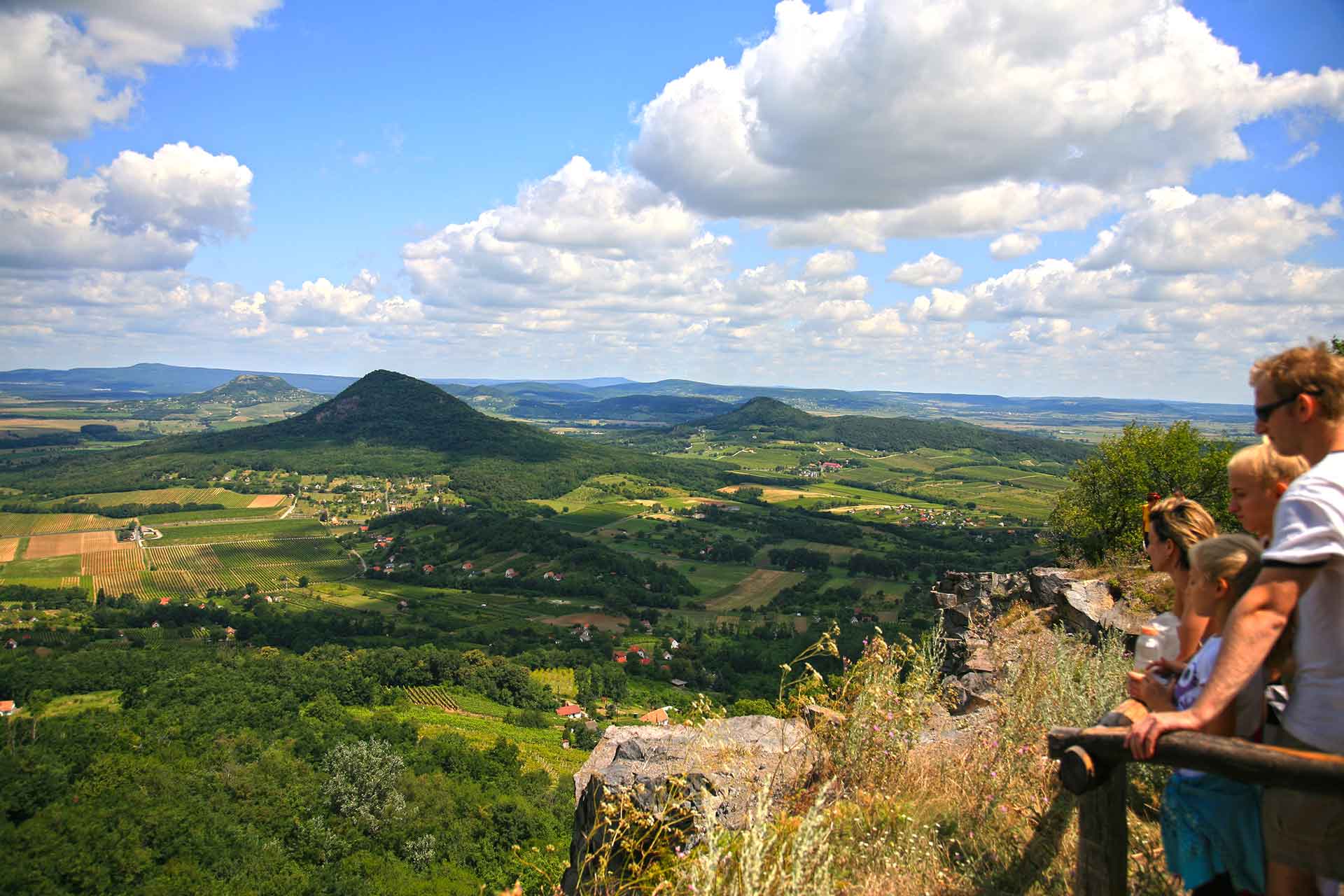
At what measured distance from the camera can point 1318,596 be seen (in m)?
2.22

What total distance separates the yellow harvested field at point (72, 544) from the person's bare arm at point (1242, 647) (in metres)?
114

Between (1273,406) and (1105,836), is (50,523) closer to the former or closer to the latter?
(1105,836)

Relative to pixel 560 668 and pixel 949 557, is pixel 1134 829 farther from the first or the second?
pixel 949 557

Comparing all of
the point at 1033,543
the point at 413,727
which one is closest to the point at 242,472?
the point at 413,727

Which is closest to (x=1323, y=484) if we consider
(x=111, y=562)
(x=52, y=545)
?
(x=111, y=562)

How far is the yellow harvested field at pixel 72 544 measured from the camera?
85.2m

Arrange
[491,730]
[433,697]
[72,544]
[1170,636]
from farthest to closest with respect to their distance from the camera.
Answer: [72,544]
[433,697]
[491,730]
[1170,636]

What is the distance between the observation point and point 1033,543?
82500mm

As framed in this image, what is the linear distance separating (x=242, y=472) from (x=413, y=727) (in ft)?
413

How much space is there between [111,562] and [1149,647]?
108 m

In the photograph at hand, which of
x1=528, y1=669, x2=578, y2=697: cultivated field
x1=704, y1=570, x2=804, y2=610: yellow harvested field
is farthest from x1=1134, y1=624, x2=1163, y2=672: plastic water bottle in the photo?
x1=704, y1=570, x2=804, y2=610: yellow harvested field

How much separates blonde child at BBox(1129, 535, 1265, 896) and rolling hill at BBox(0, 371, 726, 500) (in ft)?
437

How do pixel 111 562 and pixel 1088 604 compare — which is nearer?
pixel 1088 604

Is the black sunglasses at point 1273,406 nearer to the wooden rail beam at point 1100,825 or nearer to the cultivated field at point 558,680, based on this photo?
the wooden rail beam at point 1100,825
